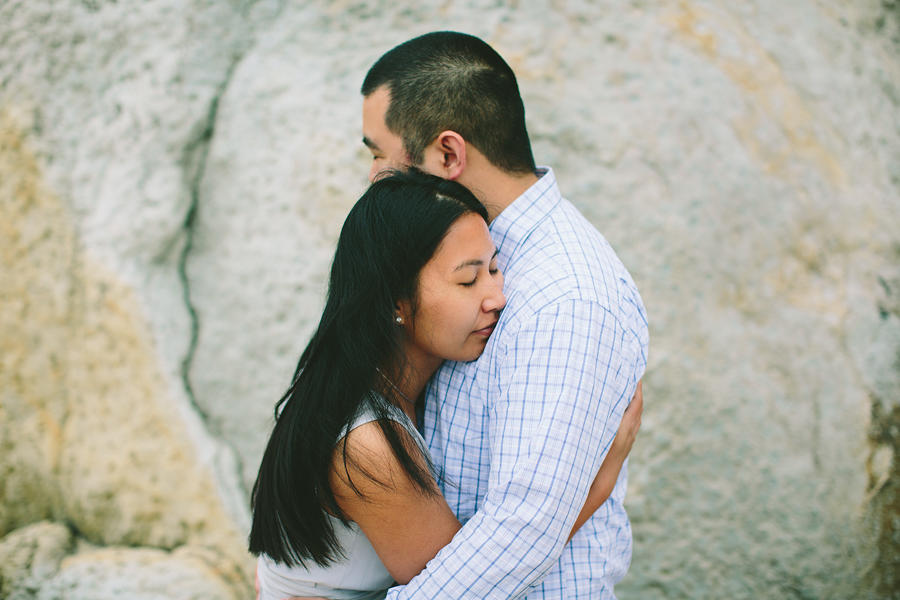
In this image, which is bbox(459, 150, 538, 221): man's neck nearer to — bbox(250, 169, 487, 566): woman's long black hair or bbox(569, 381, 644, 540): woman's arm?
bbox(250, 169, 487, 566): woman's long black hair

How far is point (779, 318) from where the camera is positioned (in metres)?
2.37

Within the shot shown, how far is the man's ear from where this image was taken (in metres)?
1.66

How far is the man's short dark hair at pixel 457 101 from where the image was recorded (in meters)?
1.69

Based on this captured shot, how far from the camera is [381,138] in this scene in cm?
178

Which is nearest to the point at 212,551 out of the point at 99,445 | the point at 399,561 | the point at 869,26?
the point at 99,445

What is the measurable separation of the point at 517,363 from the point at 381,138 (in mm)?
830

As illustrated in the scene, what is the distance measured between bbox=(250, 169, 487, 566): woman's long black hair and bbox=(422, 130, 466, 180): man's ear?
0.39 feet

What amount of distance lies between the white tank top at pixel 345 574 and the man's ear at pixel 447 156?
0.66m

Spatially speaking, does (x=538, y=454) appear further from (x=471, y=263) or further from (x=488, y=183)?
(x=488, y=183)

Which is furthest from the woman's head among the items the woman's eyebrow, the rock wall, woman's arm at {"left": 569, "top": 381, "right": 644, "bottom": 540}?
the rock wall

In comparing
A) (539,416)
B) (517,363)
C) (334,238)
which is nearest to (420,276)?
(517,363)

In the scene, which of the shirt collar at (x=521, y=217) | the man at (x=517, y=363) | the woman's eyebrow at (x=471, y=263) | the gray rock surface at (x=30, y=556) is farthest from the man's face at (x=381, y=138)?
the gray rock surface at (x=30, y=556)

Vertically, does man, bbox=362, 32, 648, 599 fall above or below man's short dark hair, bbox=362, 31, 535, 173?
below

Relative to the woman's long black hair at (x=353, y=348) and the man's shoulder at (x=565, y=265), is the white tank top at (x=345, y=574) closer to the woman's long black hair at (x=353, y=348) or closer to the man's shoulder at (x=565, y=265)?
the woman's long black hair at (x=353, y=348)
